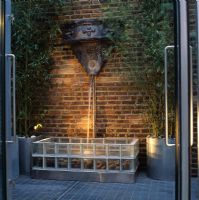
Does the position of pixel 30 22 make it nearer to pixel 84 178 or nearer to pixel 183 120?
pixel 84 178

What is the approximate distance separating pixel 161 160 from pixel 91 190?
97 cm

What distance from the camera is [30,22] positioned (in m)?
5.70

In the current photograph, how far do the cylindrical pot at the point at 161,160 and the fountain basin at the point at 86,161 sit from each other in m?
0.21

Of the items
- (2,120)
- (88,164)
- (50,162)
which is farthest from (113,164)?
(2,120)

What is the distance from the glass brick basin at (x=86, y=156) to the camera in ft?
16.5

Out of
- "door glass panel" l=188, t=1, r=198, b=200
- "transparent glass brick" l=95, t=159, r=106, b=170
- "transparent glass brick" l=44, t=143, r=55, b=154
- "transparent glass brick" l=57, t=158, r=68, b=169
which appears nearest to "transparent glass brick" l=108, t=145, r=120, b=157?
"transparent glass brick" l=95, t=159, r=106, b=170

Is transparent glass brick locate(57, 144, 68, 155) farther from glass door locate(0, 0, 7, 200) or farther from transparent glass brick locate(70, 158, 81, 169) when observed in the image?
glass door locate(0, 0, 7, 200)

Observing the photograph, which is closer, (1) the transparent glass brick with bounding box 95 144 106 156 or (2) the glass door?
(2) the glass door

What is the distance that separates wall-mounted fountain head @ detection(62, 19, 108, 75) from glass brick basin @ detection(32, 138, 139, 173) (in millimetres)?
1123

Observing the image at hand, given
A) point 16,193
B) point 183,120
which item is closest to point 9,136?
point 183,120

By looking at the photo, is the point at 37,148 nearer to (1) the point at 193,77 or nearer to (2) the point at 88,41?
(2) the point at 88,41

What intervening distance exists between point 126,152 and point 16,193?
140cm

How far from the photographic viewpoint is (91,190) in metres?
4.66

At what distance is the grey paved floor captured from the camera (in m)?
4.38
